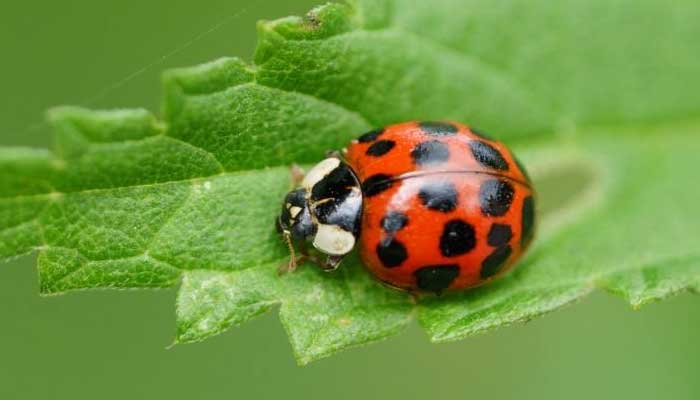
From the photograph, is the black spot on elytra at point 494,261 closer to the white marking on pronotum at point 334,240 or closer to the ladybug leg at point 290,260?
the white marking on pronotum at point 334,240

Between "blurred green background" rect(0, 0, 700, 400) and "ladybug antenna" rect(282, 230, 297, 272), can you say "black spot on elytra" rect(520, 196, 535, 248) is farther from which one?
"blurred green background" rect(0, 0, 700, 400)

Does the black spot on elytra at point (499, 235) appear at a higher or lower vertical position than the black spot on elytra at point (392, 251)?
lower

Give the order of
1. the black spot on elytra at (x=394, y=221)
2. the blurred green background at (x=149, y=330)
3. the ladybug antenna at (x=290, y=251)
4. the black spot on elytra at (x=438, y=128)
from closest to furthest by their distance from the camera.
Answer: the black spot on elytra at (x=394, y=221), the ladybug antenna at (x=290, y=251), the black spot on elytra at (x=438, y=128), the blurred green background at (x=149, y=330)

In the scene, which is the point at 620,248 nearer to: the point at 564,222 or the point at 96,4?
the point at 564,222

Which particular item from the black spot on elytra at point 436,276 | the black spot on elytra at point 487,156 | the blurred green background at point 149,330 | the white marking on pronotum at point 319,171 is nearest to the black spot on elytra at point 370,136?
the white marking on pronotum at point 319,171

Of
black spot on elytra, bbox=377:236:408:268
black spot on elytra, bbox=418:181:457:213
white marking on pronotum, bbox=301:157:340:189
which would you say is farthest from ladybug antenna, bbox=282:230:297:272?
black spot on elytra, bbox=418:181:457:213

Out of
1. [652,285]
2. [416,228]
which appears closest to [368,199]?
[416,228]
